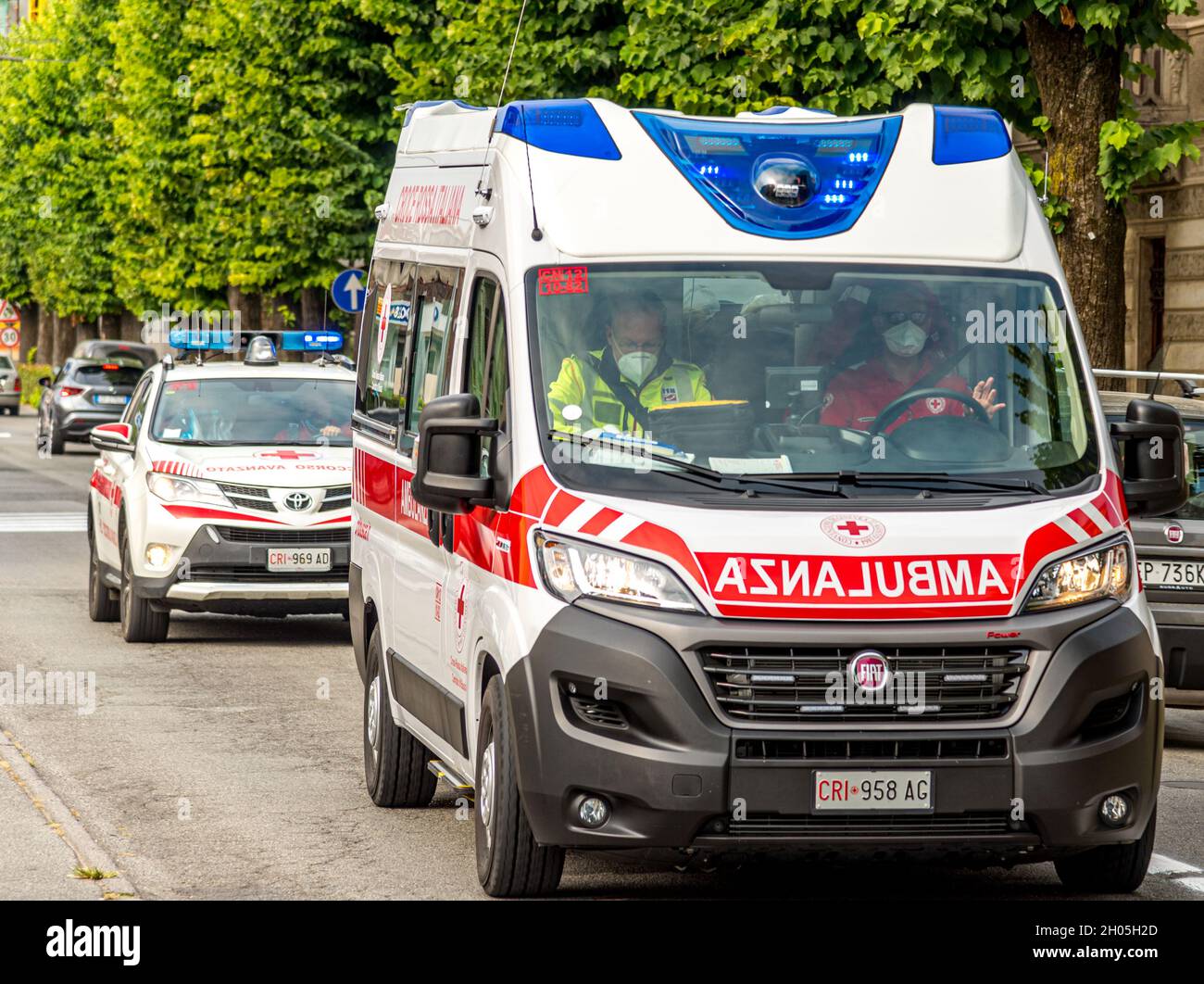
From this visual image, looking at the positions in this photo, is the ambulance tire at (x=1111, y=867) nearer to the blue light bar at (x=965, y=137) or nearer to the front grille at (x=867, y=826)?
the front grille at (x=867, y=826)

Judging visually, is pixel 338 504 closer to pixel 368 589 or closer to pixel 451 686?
pixel 368 589

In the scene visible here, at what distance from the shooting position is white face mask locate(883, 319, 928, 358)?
24.8ft

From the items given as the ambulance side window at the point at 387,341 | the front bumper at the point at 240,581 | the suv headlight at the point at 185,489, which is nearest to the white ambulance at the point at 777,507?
the ambulance side window at the point at 387,341

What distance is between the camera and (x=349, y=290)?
1216 inches

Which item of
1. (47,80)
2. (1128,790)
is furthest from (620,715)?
(47,80)

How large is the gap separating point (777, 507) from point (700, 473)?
294 millimetres

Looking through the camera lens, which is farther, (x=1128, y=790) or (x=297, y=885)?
(x=297, y=885)

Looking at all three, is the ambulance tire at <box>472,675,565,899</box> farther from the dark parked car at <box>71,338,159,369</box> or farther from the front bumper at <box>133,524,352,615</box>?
the dark parked car at <box>71,338,159,369</box>

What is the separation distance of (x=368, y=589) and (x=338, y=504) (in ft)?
18.0

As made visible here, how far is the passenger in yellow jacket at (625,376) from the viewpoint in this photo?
24.2 ft

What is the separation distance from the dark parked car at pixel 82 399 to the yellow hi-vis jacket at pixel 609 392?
35.6 metres

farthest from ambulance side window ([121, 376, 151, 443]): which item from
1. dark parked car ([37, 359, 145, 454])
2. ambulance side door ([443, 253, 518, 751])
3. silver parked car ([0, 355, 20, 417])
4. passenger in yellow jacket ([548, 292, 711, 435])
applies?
silver parked car ([0, 355, 20, 417])

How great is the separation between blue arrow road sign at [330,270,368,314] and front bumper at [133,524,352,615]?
50.5 ft

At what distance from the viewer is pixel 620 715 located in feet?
22.6
